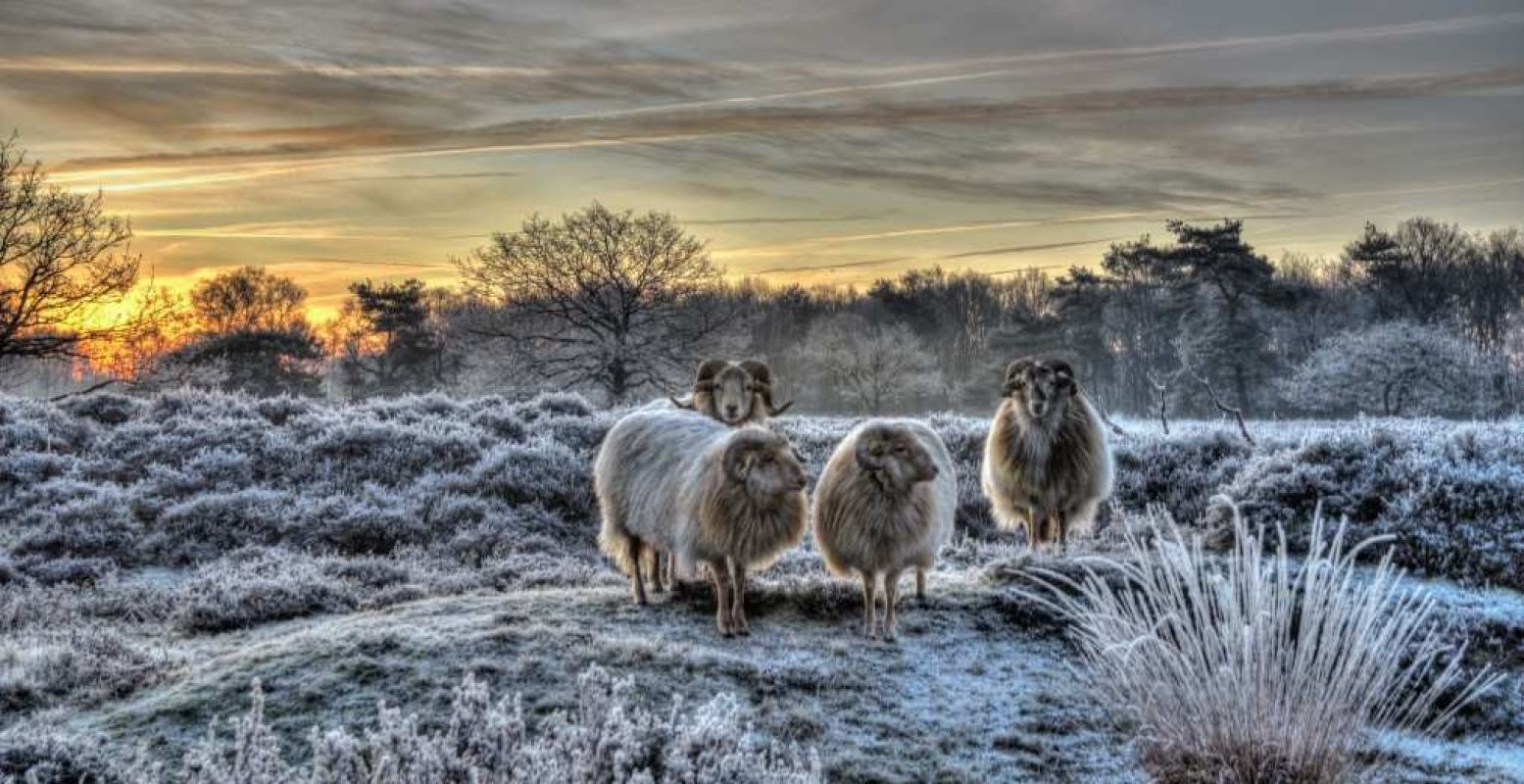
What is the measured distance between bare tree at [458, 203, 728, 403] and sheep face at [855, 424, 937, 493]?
31.6 m

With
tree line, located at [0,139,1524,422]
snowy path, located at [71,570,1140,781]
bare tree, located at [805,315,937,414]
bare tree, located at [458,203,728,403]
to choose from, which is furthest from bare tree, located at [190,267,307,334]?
snowy path, located at [71,570,1140,781]

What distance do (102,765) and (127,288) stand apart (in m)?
30.9

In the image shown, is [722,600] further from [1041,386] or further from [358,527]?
[358,527]

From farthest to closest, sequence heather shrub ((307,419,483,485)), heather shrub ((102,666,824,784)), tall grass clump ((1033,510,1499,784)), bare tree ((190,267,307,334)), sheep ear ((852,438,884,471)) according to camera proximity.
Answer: bare tree ((190,267,307,334)), heather shrub ((307,419,483,485)), sheep ear ((852,438,884,471)), tall grass clump ((1033,510,1499,784)), heather shrub ((102,666,824,784))

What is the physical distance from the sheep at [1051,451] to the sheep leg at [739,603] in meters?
4.15

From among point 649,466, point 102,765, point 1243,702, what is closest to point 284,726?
point 102,765

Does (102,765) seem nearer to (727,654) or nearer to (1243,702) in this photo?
(727,654)

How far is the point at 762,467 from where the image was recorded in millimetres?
8438

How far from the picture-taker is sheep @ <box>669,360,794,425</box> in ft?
35.6

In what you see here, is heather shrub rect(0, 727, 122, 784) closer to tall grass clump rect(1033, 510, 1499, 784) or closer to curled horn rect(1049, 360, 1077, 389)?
tall grass clump rect(1033, 510, 1499, 784)

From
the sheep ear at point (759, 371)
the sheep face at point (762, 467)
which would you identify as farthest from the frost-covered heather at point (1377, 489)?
the sheep ear at point (759, 371)

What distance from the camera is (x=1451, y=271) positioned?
55656 mm

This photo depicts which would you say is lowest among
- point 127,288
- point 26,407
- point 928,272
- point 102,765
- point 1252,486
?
point 102,765

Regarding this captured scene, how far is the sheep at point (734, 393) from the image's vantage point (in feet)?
35.6
